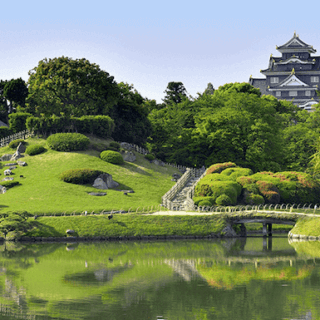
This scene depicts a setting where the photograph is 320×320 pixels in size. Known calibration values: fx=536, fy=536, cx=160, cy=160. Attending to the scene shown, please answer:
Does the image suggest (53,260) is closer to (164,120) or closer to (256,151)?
(256,151)

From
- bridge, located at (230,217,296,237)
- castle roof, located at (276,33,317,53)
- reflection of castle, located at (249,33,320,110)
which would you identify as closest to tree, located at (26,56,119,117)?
bridge, located at (230,217,296,237)

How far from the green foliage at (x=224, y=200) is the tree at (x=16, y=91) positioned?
50975mm

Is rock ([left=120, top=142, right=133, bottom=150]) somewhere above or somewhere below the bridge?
above

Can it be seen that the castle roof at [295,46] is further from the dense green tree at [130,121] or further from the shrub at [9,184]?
the shrub at [9,184]

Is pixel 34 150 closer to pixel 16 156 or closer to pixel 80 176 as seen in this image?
pixel 16 156

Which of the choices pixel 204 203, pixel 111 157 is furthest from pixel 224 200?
pixel 111 157

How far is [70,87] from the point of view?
289 ft

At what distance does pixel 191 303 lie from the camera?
29031 millimetres

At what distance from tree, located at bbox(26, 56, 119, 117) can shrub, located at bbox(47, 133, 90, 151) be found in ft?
19.2

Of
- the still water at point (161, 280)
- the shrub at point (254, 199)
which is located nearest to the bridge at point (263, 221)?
the shrub at point (254, 199)

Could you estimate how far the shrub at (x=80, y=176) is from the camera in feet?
245

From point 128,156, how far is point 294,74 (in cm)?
7842

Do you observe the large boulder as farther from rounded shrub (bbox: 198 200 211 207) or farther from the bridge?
the bridge

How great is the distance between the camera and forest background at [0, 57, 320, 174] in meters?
85.1
